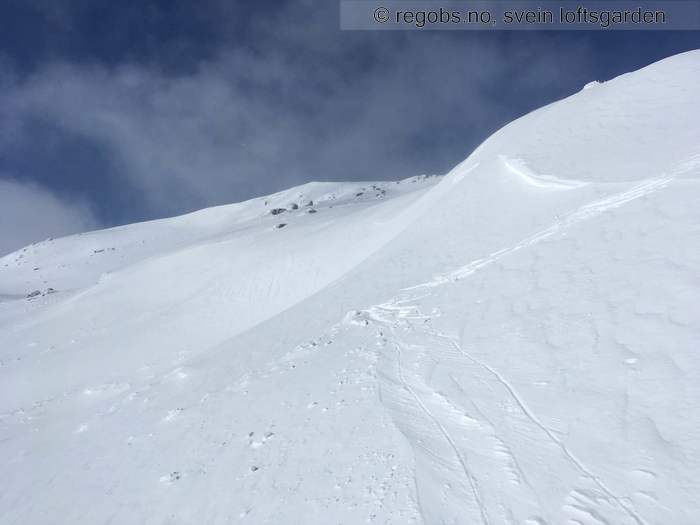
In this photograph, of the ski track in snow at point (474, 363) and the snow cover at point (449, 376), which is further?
the snow cover at point (449, 376)

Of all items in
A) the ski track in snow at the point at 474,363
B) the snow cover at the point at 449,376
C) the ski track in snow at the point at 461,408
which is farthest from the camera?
the snow cover at the point at 449,376

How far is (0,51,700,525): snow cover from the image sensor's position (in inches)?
185

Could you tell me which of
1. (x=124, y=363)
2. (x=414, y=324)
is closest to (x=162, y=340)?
Result: (x=124, y=363)

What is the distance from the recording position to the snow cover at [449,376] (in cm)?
469

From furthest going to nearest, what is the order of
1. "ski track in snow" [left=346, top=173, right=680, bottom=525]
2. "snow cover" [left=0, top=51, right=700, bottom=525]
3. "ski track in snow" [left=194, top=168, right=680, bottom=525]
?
"snow cover" [left=0, top=51, right=700, bottom=525] < "ski track in snow" [left=194, top=168, right=680, bottom=525] < "ski track in snow" [left=346, top=173, right=680, bottom=525]

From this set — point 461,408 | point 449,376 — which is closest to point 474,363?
point 449,376

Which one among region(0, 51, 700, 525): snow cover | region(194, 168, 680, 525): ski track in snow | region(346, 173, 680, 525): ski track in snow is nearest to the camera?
region(346, 173, 680, 525): ski track in snow

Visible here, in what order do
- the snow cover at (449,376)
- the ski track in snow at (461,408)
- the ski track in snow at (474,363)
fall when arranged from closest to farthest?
the ski track in snow at (474,363), the ski track in snow at (461,408), the snow cover at (449,376)

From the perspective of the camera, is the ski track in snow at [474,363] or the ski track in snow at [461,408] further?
the ski track in snow at [461,408]

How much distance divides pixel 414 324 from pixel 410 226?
837cm

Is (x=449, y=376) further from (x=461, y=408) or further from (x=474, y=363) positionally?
(x=461, y=408)

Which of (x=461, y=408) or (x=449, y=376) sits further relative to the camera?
(x=449, y=376)

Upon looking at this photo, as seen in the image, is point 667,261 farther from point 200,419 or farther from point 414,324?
point 200,419

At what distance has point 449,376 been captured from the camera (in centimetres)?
694
